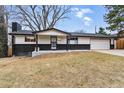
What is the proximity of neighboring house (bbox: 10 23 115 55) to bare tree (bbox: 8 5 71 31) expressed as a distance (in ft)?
27.9

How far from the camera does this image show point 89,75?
1055cm

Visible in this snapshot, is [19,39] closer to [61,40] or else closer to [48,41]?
[48,41]

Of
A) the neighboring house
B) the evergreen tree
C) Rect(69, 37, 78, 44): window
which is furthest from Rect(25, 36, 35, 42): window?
the evergreen tree

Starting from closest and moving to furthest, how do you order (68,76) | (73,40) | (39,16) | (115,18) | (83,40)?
(68,76) → (115,18) → (73,40) → (83,40) → (39,16)

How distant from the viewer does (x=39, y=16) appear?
1453 inches

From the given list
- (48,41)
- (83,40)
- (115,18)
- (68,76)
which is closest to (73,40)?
(83,40)

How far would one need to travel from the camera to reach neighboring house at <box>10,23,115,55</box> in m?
24.9

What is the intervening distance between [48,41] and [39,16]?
39.5 feet

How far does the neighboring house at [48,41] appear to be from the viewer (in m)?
24.9

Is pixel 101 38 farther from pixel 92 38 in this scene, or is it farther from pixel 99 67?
pixel 99 67

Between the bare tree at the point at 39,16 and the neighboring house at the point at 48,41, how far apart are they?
335 inches

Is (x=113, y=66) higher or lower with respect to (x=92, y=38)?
lower
